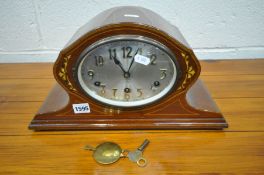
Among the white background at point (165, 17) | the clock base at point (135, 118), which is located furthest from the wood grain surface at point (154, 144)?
the white background at point (165, 17)

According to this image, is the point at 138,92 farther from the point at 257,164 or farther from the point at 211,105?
the point at 257,164

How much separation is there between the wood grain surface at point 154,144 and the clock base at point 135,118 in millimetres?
21

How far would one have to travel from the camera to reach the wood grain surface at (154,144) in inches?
28.7

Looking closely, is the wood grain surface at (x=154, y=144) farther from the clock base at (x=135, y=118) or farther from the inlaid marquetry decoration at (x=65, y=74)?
the inlaid marquetry decoration at (x=65, y=74)

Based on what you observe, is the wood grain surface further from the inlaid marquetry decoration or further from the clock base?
the inlaid marquetry decoration

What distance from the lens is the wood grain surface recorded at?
2.39 ft

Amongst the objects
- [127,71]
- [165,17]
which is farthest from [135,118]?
[165,17]

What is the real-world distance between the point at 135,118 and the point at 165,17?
1.96ft

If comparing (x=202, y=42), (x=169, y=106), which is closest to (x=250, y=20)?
(x=202, y=42)

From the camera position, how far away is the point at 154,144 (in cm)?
81

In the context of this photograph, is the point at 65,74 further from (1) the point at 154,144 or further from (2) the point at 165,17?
(2) the point at 165,17

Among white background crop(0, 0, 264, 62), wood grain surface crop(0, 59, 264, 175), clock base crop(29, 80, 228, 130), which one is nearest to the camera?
wood grain surface crop(0, 59, 264, 175)

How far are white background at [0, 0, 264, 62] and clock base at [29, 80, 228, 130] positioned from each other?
21.1 inches

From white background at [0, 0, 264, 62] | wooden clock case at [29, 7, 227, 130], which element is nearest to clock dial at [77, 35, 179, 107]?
wooden clock case at [29, 7, 227, 130]
